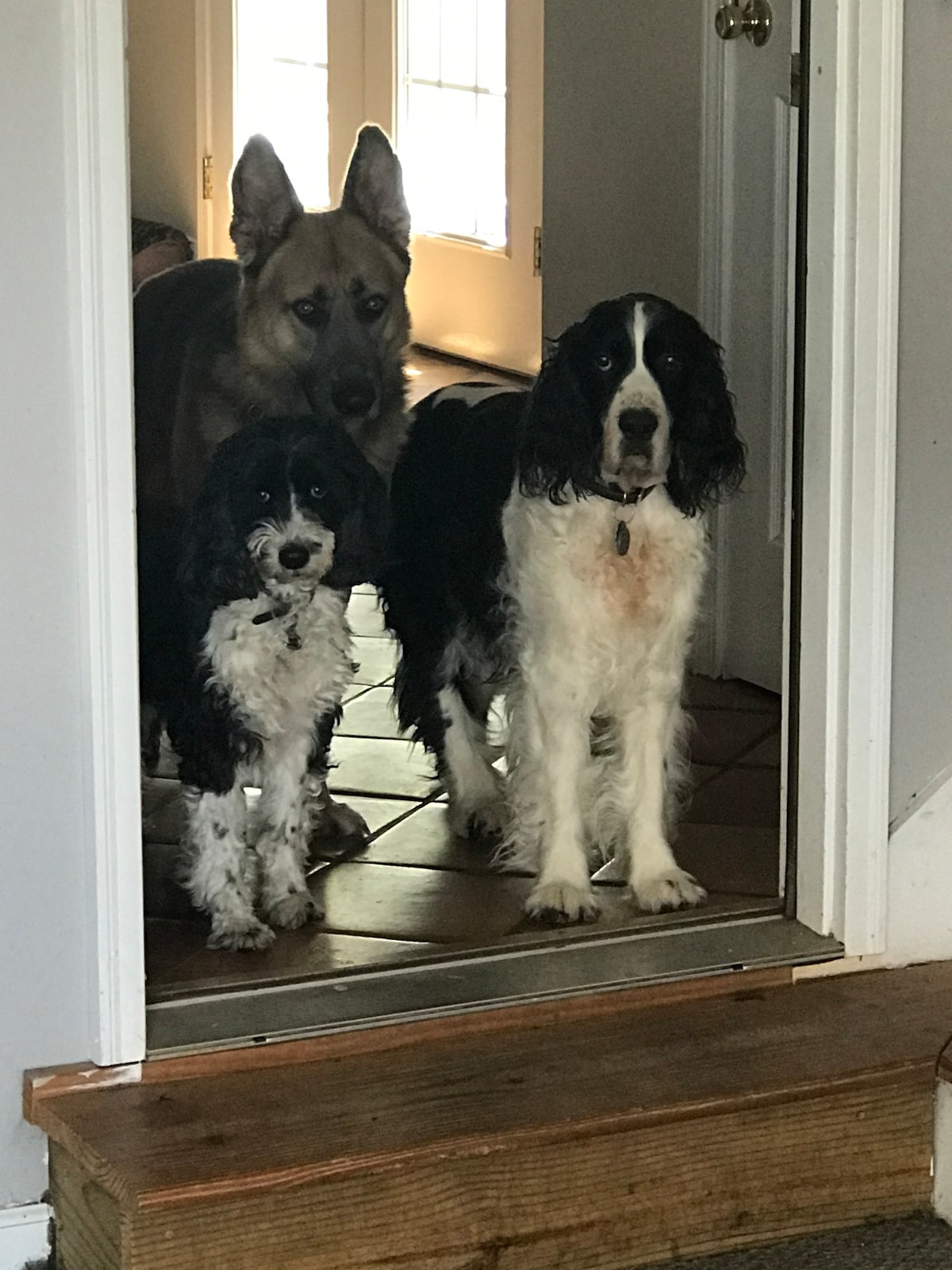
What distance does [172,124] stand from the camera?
240cm

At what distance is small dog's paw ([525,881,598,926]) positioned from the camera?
2.49 m

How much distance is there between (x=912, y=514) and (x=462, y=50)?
120cm

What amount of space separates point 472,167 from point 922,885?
142 cm

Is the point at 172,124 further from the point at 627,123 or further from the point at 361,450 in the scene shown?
the point at 627,123

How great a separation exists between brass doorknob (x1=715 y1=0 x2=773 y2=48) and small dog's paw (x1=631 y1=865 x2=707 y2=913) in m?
1.39

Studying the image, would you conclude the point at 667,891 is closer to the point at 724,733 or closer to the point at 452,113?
the point at 724,733

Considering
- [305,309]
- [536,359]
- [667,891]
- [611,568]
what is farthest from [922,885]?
[536,359]

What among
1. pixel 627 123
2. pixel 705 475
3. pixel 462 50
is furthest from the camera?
pixel 627 123

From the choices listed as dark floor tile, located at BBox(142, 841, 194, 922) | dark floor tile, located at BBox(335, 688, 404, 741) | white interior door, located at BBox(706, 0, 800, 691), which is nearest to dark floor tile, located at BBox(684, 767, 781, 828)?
white interior door, located at BBox(706, 0, 800, 691)

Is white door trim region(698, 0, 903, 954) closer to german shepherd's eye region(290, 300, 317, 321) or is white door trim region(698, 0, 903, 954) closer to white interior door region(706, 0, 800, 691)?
german shepherd's eye region(290, 300, 317, 321)

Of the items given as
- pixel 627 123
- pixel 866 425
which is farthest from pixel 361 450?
pixel 627 123

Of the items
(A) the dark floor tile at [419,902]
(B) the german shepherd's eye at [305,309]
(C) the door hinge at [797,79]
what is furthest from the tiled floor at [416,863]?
(C) the door hinge at [797,79]

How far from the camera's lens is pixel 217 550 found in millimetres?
2367

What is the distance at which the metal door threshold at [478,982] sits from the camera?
211 cm
